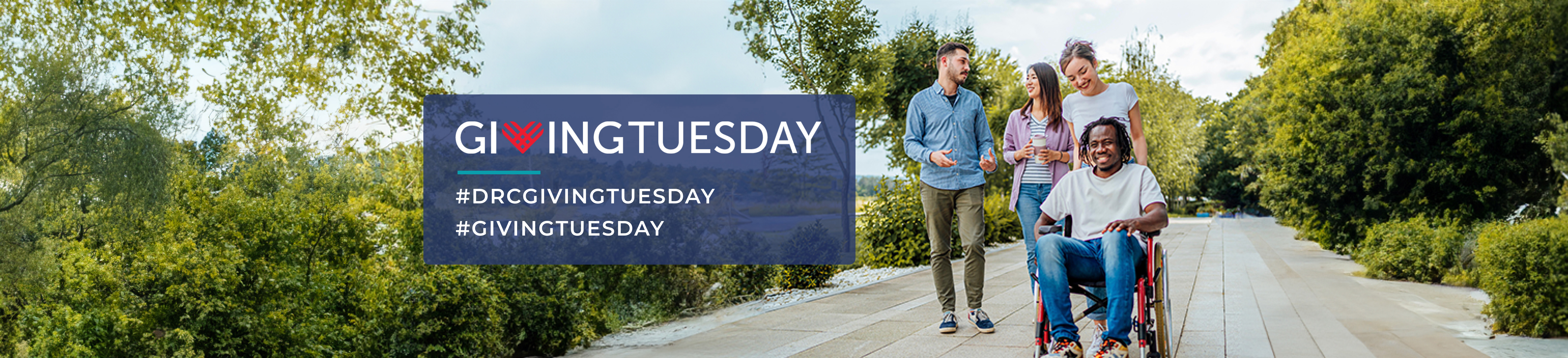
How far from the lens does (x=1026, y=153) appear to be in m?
3.59

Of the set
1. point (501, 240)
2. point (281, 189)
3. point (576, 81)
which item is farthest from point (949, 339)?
point (281, 189)

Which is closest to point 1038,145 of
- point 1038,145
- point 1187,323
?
point 1038,145

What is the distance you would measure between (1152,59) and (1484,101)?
19938 mm

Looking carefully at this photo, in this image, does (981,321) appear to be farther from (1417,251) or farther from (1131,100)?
(1417,251)

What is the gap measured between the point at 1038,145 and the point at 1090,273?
654 mm

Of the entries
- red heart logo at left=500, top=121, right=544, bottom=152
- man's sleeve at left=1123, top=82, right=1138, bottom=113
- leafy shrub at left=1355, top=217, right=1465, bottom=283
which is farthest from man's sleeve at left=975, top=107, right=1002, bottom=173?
leafy shrub at left=1355, top=217, right=1465, bottom=283

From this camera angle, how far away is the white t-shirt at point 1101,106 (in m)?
3.33

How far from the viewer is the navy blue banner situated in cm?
549

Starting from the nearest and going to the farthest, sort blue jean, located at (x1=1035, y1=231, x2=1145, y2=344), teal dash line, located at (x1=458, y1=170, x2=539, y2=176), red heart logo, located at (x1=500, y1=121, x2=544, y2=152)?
blue jean, located at (x1=1035, y1=231, x2=1145, y2=344) < teal dash line, located at (x1=458, y1=170, x2=539, y2=176) < red heart logo, located at (x1=500, y1=121, x2=544, y2=152)

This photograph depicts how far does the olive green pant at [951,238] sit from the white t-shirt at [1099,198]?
0.86m

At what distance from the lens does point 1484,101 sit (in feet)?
20.1

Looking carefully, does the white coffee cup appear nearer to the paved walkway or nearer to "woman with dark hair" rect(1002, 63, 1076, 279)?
"woman with dark hair" rect(1002, 63, 1076, 279)

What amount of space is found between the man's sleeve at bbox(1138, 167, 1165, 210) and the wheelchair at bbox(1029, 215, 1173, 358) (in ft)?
0.33

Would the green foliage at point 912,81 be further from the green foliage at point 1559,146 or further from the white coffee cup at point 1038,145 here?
the white coffee cup at point 1038,145
